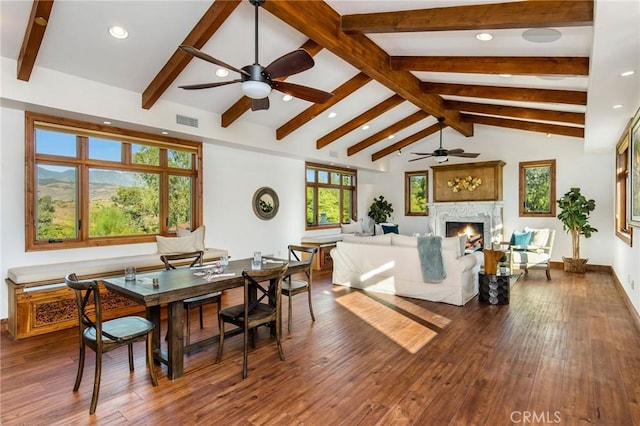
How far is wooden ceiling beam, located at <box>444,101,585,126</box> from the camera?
620cm

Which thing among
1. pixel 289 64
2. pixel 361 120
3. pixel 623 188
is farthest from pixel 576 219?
pixel 289 64

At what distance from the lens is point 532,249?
715 cm

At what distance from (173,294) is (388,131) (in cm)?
713

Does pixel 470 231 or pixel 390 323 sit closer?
pixel 390 323

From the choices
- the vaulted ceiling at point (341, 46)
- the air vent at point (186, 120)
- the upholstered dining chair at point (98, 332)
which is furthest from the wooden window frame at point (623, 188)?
the air vent at point (186, 120)

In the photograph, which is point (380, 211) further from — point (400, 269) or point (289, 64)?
point (289, 64)

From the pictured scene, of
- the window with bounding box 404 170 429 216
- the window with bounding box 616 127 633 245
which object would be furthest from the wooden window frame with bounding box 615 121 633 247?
the window with bounding box 404 170 429 216

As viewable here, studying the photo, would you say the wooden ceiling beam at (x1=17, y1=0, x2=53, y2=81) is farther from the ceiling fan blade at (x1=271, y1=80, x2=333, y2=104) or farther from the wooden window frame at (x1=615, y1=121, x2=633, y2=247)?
the wooden window frame at (x1=615, y1=121, x2=633, y2=247)

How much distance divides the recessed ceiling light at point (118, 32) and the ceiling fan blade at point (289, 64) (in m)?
1.92

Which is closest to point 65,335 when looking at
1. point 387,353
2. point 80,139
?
point 80,139

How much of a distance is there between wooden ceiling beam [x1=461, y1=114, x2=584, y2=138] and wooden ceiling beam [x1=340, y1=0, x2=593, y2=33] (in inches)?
210

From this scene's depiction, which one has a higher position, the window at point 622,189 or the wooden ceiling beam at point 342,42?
the wooden ceiling beam at point 342,42

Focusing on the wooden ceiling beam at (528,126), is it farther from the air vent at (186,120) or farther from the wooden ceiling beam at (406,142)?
the air vent at (186,120)

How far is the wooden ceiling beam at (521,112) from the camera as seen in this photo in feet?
20.3
